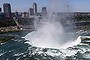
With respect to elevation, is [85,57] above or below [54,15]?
below

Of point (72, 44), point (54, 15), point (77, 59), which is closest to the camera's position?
point (77, 59)

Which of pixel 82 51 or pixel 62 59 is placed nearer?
pixel 62 59

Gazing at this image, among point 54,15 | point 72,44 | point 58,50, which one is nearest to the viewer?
point 58,50

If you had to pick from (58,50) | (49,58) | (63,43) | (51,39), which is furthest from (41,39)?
(49,58)

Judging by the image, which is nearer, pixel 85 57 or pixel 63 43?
pixel 85 57

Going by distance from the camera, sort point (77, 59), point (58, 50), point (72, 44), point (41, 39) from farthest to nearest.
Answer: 1. point (41, 39)
2. point (72, 44)
3. point (58, 50)
4. point (77, 59)

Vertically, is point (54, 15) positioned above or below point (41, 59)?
above

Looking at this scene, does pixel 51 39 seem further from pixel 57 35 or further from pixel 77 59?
pixel 77 59

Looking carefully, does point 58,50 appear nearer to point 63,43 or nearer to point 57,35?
point 63,43

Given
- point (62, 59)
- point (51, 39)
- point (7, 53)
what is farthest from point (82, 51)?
point (7, 53)
